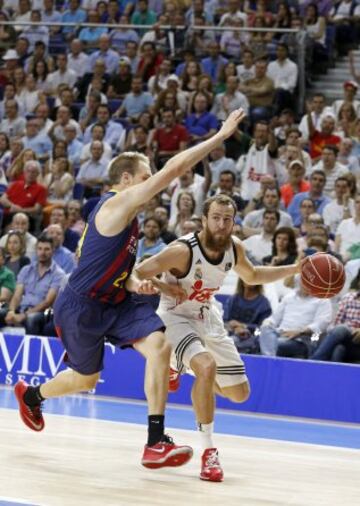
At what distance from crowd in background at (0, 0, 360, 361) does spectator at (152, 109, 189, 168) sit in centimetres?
2

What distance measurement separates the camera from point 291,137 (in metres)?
14.0

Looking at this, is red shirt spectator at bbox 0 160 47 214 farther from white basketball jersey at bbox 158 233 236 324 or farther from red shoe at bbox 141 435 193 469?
red shoe at bbox 141 435 193 469

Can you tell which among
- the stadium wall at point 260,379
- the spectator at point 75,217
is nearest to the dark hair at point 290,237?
the stadium wall at point 260,379

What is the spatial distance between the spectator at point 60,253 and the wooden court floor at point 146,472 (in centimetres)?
404

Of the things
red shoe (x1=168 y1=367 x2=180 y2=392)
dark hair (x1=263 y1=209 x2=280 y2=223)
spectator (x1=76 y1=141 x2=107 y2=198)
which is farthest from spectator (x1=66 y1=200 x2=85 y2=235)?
red shoe (x1=168 y1=367 x2=180 y2=392)

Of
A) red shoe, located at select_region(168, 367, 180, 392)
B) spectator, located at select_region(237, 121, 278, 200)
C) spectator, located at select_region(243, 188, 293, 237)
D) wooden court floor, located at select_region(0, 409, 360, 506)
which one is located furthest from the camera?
spectator, located at select_region(237, 121, 278, 200)

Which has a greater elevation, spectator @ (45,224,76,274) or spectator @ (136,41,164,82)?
spectator @ (136,41,164,82)

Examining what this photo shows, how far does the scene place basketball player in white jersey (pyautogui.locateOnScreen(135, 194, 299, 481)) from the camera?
276 inches

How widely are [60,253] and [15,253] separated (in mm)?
534

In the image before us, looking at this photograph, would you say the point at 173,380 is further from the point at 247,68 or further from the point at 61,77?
the point at 61,77

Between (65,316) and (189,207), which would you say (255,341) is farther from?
(65,316)

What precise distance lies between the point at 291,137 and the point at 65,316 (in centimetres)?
733

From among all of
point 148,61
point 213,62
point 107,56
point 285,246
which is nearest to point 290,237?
point 285,246

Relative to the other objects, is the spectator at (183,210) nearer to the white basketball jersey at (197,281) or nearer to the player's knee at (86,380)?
the white basketball jersey at (197,281)
